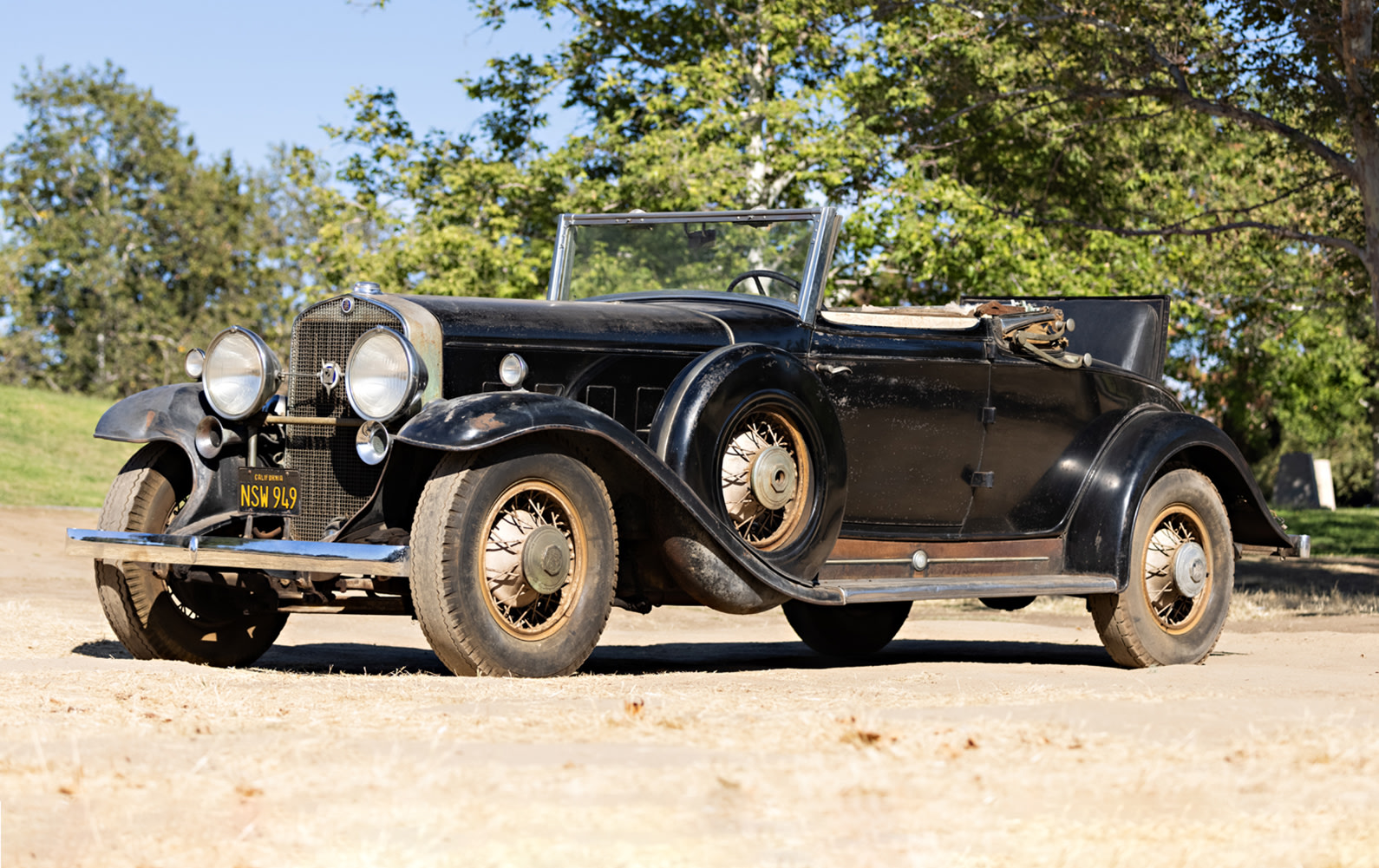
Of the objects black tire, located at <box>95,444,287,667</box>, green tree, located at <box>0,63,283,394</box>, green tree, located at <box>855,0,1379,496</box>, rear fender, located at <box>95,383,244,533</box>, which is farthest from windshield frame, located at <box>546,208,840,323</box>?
green tree, located at <box>0,63,283,394</box>

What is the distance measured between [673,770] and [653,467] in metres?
2.15

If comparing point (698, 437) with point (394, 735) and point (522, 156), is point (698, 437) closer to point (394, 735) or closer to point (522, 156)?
point (394, 735)

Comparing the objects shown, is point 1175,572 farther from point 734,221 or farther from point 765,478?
point 734,221

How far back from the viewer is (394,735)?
11.6ft

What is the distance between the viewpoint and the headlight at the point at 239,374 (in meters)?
5.73

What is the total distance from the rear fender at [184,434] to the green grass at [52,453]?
40.8 ft

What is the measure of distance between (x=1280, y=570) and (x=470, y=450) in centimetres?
1220

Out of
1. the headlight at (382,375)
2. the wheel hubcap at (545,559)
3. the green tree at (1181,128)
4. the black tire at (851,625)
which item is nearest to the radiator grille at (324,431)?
the headlight at (382,375)

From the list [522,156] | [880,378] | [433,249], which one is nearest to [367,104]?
[522,156]

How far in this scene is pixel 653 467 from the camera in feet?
17.0

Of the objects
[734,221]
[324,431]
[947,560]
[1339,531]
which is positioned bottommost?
[1339,531]

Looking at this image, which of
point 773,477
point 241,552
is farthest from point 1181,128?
point 241,552

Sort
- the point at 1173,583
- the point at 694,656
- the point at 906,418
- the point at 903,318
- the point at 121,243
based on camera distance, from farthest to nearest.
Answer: the point at 121,243, the point at 694,656, the point at 1173,583, the point at 903,318, the point at 906,418

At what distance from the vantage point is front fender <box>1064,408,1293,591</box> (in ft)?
21.9
